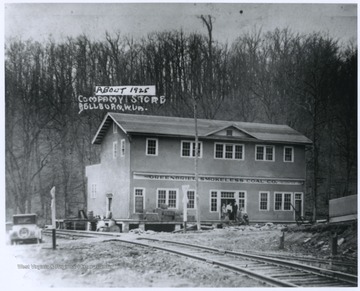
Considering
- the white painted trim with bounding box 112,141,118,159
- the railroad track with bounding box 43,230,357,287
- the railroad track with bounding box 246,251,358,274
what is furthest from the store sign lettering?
the railroad track with bounding box 246,251,358,274

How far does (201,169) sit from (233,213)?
1.65 m

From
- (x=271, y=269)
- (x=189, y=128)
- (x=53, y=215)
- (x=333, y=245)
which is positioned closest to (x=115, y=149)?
(x=189, y=128)

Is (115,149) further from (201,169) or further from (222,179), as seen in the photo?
(222,179)

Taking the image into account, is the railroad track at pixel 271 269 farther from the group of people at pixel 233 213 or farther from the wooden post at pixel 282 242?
the group of people at pixel 233 213

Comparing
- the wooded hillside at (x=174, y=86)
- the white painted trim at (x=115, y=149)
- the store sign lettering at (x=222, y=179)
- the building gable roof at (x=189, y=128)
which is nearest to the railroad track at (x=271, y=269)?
the store sign lettering at (x=222, y=179)

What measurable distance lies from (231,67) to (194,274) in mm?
5827

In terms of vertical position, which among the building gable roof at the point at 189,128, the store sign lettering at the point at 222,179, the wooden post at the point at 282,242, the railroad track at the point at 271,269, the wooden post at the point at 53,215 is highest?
the building gable roof at the point at 189,128

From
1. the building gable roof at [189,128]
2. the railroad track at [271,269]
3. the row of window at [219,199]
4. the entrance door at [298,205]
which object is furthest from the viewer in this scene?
the entrance door at [298,205]

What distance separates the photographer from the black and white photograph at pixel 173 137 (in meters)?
15.8

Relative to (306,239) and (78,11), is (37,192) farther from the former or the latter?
A: (306,239)

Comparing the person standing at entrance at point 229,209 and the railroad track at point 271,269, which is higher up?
the person standing at entrance at point 229,209

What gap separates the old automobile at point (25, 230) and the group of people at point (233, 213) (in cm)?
517

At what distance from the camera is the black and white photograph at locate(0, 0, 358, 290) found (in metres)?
15.8

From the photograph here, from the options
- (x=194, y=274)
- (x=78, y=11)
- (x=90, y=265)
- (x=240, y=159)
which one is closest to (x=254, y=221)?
(x=240, y=159)
